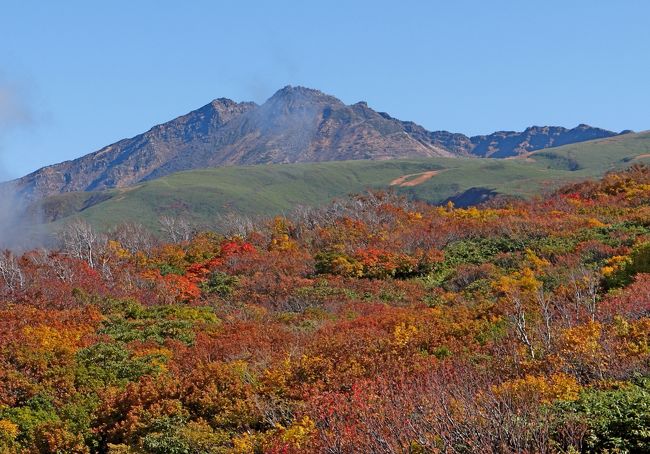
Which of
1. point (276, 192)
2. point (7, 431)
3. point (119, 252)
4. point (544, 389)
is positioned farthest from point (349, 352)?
point (276, 192)

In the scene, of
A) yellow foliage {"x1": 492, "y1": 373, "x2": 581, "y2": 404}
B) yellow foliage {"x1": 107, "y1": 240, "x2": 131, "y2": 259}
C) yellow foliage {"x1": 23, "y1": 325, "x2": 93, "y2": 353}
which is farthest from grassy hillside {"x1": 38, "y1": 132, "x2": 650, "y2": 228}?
yellow foliage {"x1": 492, "y1": 373, "x2": 581, "y2": 404}

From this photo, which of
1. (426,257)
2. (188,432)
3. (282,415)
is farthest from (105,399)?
(426,257)

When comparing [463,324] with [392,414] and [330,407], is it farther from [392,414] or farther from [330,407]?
[392,414]

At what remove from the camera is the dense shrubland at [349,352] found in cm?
898

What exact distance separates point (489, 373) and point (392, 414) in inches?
152

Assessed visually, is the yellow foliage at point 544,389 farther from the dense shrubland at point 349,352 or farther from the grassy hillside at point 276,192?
the grassy hillside at point 276,192

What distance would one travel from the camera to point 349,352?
15.6 metres

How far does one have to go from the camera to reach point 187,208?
16525 cm

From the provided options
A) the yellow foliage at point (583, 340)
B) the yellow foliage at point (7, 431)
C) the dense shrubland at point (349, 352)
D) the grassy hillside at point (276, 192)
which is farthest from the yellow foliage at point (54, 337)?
the grassy hillside at point (276, 192)

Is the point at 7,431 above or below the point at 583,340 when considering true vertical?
below

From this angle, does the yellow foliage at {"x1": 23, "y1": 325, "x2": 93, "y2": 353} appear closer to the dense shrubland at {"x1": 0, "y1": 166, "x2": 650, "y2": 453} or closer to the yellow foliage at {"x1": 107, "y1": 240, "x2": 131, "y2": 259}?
the dense shrubland at {"x1": 0, "y1": 166, "x2": 650, "y2": 453}

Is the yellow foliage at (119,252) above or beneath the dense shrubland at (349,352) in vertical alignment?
above

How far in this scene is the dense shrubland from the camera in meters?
8.98

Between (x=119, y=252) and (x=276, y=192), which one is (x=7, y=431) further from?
(x=276, y=192)
